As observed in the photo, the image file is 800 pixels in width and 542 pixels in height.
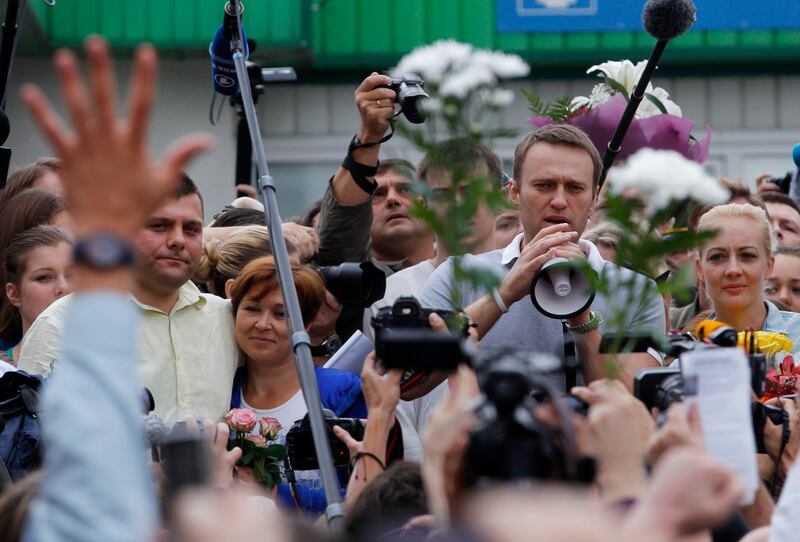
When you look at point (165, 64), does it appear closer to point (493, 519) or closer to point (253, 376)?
point (253, 376)

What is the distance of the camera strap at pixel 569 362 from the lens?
13.3 feet

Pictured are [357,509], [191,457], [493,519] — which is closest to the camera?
[493,519]

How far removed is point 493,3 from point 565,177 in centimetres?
615

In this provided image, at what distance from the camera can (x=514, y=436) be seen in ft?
7.05

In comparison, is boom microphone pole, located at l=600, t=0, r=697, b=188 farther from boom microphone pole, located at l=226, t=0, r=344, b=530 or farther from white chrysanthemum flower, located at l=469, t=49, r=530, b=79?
white chrysanthemum flower, located at l=469, t=49, r=530, b=79

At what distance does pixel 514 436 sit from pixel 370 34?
29.8 ft

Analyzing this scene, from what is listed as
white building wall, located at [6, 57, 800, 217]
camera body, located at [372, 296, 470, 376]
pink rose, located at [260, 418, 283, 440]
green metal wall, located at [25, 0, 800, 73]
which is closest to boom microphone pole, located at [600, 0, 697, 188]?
pink rose, located at [260, 418, 283, 440]

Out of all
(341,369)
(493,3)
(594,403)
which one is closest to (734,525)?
(594,403)

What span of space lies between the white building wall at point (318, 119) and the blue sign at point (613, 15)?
1.81ft

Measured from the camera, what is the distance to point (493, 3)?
419 inches

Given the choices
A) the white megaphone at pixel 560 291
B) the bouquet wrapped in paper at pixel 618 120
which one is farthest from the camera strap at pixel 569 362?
the bouquet wrapped in paper at pixel 618 120

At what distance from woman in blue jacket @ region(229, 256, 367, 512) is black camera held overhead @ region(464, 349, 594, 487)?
7.26ft

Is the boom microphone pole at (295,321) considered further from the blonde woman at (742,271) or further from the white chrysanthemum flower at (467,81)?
the blonde woman at (742,271)

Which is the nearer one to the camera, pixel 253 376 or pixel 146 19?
pixel 253 376
